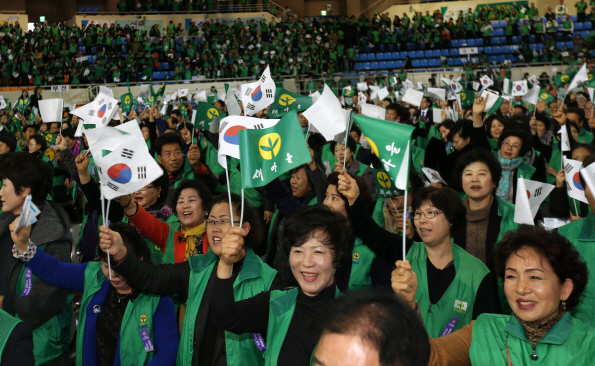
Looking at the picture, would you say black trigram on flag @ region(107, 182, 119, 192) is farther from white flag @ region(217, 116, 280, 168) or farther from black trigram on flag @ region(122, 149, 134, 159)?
white flag @ region(217, 116, 280, 168)

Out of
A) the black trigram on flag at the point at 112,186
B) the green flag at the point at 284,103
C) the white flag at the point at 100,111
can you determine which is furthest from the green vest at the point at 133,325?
the green flag at the point at 284,103

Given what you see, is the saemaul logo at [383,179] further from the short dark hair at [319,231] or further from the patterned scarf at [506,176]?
the patterned scarf at [506,176]

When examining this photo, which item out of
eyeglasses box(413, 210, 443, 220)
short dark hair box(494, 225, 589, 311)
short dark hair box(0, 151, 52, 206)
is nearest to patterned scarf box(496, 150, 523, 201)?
eyeglasses box(413, 210, 443, 220)

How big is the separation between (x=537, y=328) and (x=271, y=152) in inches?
48.1

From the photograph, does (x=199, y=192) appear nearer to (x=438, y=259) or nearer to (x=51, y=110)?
(x=438, y=259)

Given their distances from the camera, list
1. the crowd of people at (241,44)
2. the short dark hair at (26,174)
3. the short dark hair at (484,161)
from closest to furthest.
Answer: the short dark hair at (26,174) < the short dark hair at (484,161) < the crowd of people at (241,44)

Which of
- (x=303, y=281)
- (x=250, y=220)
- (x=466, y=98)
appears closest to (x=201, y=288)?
(x=250, y=220)

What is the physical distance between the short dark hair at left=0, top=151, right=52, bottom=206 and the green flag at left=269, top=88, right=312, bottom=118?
3.27 metres

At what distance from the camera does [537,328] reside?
184 cm

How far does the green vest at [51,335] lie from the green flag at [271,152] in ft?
3.91

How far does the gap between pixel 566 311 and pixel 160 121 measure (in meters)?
6.43

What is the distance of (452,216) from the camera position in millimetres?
2654

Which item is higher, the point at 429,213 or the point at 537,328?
the point at 429,213

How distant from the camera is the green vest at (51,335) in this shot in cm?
265
